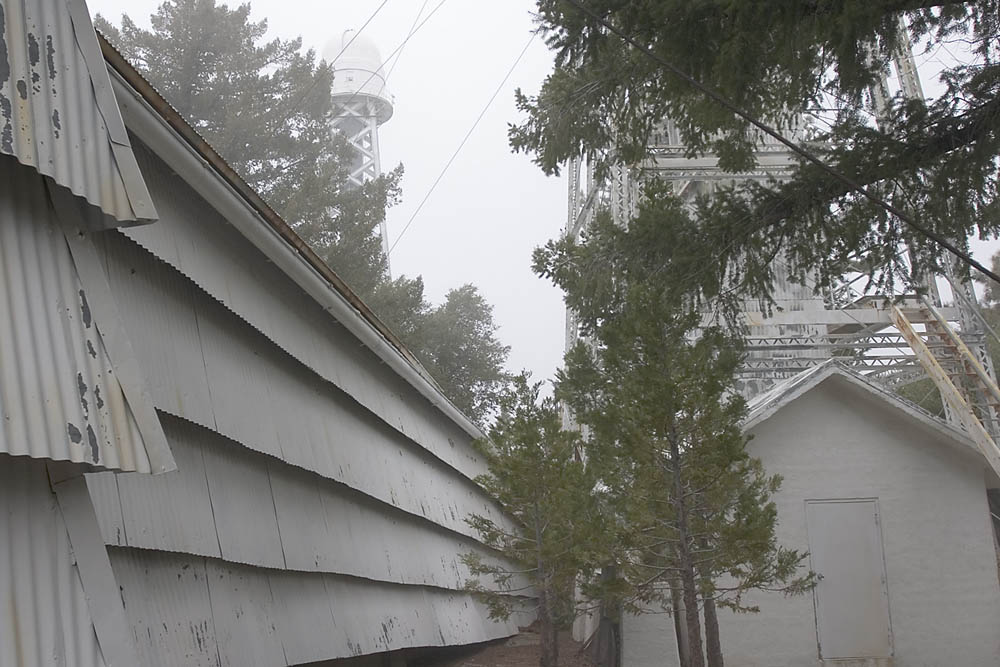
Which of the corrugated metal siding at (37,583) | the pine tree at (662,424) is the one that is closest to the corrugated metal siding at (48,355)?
the corrugated metal siding at (37,583)

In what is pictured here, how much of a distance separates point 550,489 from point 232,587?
7133 millimetres

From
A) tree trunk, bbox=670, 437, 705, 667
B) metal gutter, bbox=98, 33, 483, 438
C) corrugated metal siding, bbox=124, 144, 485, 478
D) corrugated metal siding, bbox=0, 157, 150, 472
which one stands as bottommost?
tree trunk, bbox=670, 437, 705, 667

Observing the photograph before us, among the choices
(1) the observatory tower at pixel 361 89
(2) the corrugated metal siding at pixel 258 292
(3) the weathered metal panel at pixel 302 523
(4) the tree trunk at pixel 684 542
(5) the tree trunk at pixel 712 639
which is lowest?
(5) the tree trunk at pixel 712 639

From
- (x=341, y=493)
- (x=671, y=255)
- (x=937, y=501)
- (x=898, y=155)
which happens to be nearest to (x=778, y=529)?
(x=937, y=501)

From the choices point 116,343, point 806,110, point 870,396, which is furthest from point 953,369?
point 116,343

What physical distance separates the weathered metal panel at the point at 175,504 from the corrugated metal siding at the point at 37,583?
956 mm

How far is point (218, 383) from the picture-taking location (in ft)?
13.8

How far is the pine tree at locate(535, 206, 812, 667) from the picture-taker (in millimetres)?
8484

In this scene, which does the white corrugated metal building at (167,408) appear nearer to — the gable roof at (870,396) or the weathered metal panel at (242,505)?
the weathered metal panel at (242,505)

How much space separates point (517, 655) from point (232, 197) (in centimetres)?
929

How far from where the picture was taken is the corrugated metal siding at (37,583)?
2086 mm

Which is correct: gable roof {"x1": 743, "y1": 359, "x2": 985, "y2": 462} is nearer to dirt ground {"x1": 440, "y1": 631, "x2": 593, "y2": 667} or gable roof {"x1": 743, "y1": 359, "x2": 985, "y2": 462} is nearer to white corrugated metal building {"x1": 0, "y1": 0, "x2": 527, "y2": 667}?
dirt ground {"x1": 440, "y1": 631, "x2": 593, "y2": 667}

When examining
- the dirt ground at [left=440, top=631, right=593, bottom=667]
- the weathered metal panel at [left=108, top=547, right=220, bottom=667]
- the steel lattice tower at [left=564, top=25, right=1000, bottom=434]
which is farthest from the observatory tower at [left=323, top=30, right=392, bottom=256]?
the weathered metal panel at [left=108, top=547, right=220, bottom=667]

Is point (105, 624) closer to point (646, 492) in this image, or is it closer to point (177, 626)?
point (177, 626)
